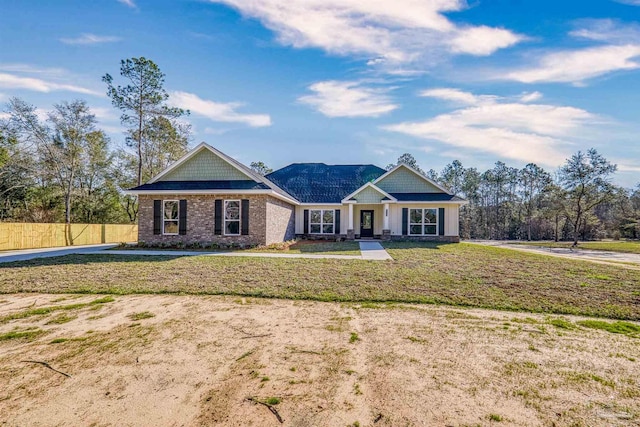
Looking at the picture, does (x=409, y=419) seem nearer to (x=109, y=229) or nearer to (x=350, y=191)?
(x=350, y=191)

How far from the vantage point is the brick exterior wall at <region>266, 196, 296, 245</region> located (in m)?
15.6

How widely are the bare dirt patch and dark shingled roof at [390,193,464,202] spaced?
14.9 m

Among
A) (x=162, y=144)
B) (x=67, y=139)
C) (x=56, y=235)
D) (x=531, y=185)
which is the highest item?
(x=162, y=144)

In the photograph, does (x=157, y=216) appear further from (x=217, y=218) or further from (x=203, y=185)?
(x=217, y=218)

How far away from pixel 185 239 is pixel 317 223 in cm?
861

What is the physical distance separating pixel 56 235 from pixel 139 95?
11101 millimetres

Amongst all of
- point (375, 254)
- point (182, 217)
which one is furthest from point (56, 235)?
point (375, 254)

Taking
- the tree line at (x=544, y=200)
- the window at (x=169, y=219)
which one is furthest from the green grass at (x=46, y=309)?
the tree line at (x=544, y=200)

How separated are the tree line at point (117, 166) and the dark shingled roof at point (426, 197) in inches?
510

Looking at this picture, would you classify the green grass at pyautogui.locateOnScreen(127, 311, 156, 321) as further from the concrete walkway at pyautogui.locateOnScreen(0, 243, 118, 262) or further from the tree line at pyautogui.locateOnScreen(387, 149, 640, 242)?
the tree line at pyautogui.locateOnScreen(387, 149, 640, 242)

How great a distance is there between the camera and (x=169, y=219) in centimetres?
1557

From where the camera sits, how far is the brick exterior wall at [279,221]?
615 inches

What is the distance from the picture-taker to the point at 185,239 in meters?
15.2

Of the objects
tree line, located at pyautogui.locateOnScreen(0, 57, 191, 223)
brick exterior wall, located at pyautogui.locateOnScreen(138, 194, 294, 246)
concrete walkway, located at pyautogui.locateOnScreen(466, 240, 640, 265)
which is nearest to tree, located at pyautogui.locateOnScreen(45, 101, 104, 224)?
tree line, located at pyautogui.locateOnScreen(0, 57, 191, 223)
